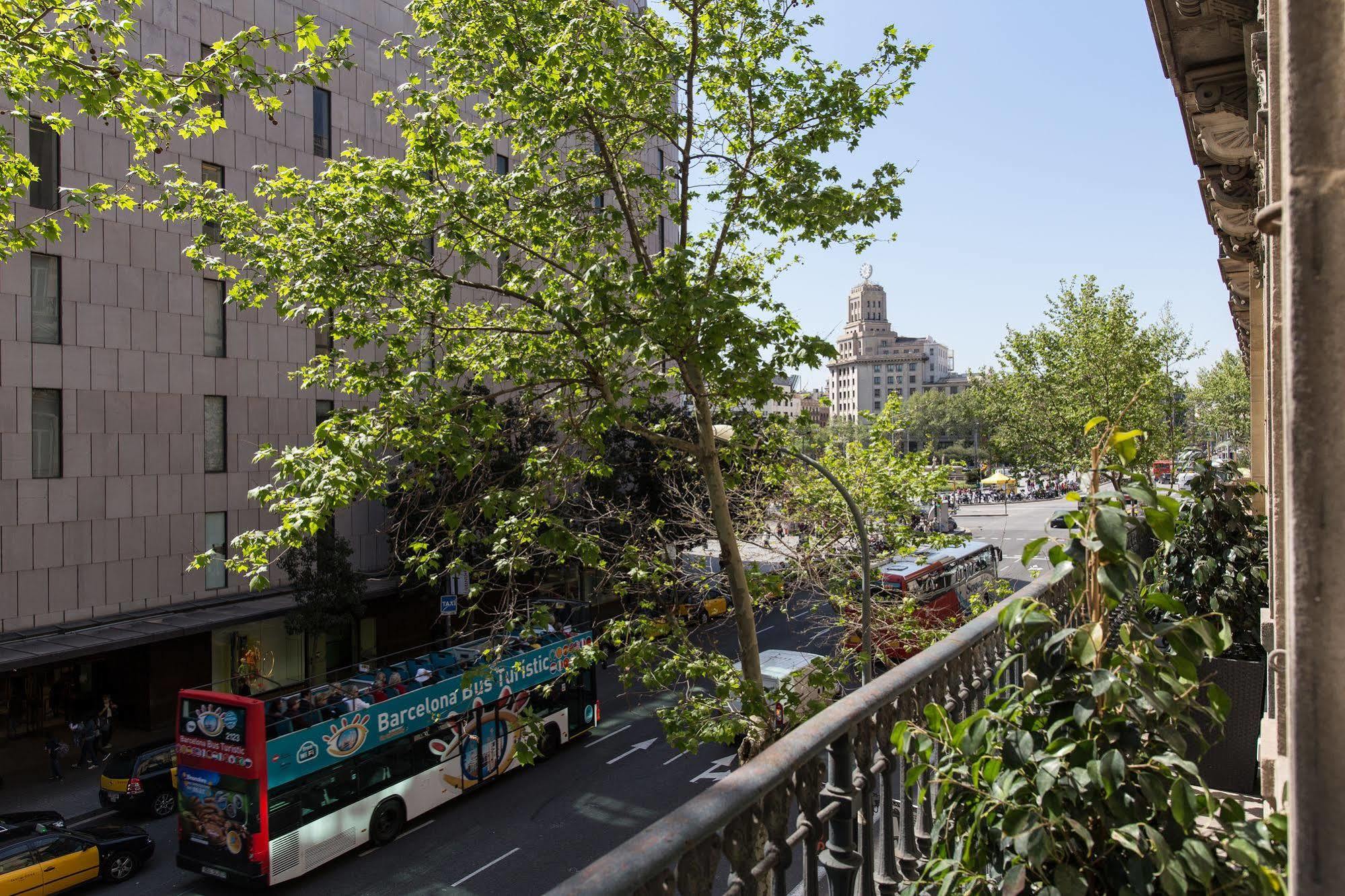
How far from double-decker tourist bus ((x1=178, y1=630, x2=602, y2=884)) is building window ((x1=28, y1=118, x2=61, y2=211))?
13.1 meters

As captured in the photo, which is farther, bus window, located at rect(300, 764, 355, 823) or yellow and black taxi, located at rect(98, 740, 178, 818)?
yellow and black taxi, located at rect(98, 740, 178, 818)

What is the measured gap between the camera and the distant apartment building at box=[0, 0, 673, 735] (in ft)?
68.7

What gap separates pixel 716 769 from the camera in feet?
66.9

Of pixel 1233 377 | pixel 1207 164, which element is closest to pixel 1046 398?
pixel 1207 164

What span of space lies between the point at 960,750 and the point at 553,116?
8524mm

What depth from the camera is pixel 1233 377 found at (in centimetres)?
5422

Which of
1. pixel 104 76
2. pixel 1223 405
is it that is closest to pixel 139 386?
pixel 104 76

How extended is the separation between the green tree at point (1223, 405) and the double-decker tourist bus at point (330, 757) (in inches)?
1640

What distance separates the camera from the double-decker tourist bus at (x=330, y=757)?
14.6 meters

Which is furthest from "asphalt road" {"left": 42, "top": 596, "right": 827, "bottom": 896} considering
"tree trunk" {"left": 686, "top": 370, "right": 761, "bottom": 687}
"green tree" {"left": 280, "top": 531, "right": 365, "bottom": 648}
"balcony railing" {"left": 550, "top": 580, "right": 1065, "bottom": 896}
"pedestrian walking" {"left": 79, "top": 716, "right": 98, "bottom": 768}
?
→ "balcony railing" {"left": 550, "top": 580, "right": 1065, "bottom": 896}

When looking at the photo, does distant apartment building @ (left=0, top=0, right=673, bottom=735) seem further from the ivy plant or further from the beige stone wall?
the ivy plant

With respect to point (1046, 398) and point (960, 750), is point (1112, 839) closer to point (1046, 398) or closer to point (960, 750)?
point (960, 750)

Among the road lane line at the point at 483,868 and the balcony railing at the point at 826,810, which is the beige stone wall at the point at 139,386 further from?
the balcony railing at the point at 826,810

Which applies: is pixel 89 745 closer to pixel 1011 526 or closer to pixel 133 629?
pixel 133 629
